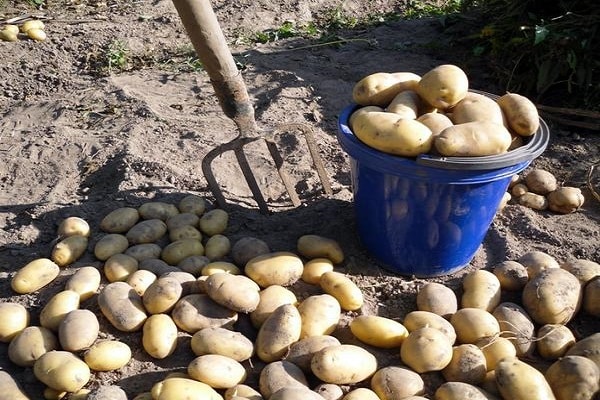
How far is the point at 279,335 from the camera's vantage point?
6.45 ft

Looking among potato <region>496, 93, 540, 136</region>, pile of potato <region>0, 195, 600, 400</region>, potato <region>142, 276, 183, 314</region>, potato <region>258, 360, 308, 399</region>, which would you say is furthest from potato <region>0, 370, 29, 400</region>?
potato <region>496, 93, 540, 136</region>

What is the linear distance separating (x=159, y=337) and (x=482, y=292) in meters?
1.14

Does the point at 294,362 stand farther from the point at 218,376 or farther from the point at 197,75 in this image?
the point at 197,75

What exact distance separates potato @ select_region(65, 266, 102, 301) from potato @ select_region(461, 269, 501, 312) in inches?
52.8

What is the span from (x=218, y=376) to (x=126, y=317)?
0.43 meters

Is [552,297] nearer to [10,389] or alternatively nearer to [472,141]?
[472,141]

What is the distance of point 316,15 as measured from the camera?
5.33 metres

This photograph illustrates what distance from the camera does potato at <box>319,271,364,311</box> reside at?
2.20 m

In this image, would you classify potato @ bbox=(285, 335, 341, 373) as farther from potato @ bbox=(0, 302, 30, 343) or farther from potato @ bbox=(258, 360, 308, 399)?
potato @ bbox=(0, 302, 30, 343)

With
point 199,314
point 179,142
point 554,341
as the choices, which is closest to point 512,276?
point 554,341

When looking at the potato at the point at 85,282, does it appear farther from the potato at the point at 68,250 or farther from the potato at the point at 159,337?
the potato at the point at 159,337

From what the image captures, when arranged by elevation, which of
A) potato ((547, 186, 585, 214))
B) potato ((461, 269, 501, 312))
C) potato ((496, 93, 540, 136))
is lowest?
potato ((547, 186, 585, 214))

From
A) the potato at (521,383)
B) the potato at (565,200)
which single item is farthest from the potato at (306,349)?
the potato at (565,200)

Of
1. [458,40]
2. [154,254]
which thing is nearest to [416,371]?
[154,254]
